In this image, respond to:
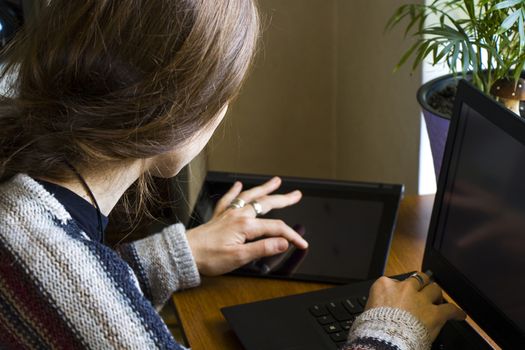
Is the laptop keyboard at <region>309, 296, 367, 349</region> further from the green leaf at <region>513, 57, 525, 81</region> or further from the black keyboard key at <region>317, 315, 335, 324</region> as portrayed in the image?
the green leaf at <region>513, 57, 525, 81</region>

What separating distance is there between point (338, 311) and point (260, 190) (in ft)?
0.92

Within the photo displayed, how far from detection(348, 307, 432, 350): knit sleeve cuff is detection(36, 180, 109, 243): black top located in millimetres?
290

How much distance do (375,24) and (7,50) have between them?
3.04 ft

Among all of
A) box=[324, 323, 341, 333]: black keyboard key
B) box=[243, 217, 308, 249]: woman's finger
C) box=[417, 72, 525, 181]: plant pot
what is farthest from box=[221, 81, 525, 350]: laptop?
box=[417, 72, 525, 181]: plant pot

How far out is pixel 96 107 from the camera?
31.3 inches

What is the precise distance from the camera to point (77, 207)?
0.85 m

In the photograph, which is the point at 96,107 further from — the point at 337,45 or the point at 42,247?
the point at 337,45

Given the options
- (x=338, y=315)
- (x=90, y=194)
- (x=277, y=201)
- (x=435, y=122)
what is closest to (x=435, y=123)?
(x=435, y=122)

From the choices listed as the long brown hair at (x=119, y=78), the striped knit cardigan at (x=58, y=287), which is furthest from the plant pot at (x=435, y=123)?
the striped knit cardigan at (x=58, y=287)

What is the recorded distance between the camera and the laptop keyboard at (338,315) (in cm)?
96

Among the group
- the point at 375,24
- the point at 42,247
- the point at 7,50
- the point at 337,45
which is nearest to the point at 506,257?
the point at 42,247

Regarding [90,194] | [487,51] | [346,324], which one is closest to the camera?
[90,194]

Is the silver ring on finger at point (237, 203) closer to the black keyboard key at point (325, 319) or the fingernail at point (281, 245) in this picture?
the fingernail at point (281, 245)

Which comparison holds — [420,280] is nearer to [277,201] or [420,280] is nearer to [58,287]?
[277,201]
